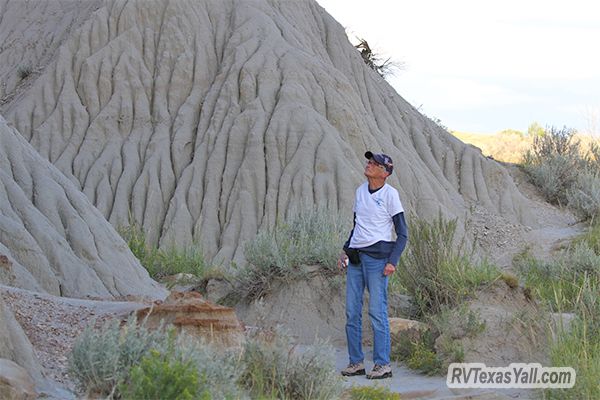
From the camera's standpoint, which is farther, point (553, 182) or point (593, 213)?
point (553, 182)

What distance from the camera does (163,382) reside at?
674 centimetres

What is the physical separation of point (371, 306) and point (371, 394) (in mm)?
1358

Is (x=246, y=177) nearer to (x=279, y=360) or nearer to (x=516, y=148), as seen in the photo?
(x=279, y=360)

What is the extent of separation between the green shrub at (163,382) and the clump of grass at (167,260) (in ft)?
40.0

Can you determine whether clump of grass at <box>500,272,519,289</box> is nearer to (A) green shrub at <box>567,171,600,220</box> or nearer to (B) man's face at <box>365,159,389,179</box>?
(B) man's face at <box>365,159,389,179</box>

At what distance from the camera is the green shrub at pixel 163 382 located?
6727 mm

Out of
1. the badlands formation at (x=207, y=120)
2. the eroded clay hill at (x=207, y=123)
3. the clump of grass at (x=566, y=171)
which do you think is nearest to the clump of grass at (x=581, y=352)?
the badlands formation at (x=207, y=120)

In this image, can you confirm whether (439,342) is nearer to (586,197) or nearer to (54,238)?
(54,238)

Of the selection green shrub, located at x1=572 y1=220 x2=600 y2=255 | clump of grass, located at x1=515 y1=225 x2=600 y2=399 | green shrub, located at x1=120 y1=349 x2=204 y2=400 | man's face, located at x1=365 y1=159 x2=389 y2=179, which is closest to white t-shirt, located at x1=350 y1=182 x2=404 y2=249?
man's face, located at x1=365 y1=159 x2=389 y2=179

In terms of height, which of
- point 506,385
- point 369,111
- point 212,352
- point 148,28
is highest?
point 148,28

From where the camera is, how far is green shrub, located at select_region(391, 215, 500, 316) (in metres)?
12.3

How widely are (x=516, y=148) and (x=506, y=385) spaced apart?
1290 inches

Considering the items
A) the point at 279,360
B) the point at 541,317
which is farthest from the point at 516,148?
the point at 279,360

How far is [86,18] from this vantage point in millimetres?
28234
